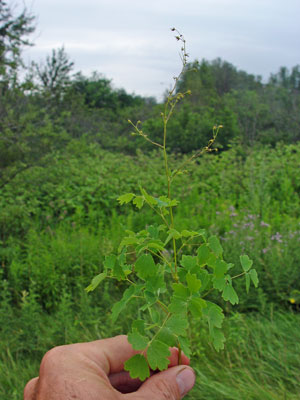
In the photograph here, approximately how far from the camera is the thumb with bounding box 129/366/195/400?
1154mm

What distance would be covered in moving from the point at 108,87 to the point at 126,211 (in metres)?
15.6

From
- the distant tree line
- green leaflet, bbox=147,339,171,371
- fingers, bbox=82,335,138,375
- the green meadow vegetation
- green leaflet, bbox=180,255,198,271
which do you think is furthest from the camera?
the distant tree line

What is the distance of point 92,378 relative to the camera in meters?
1.14

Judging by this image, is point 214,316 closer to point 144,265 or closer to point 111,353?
point 144,265

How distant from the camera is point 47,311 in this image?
3.86m

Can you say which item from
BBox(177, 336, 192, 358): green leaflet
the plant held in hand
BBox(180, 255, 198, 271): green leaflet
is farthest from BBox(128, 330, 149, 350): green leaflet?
BBox(180, 255, 198, 271): green leaflet

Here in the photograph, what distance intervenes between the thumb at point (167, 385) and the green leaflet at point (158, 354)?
0.21m

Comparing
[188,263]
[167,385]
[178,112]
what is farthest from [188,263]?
[178,112]

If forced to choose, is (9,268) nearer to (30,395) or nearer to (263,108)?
(30,395)

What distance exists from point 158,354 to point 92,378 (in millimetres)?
265

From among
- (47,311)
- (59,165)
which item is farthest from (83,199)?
(47,311)

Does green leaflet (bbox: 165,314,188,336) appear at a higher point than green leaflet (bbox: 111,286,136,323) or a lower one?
lower

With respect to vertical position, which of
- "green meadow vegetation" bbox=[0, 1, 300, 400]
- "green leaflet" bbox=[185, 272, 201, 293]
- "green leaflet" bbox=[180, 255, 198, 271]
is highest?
"green leaflet" bbox=[180, 255, 198, 271]

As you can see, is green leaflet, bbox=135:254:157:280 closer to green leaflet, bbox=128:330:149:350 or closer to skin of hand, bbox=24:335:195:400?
green leaflet, bbox=128:330:149:350
